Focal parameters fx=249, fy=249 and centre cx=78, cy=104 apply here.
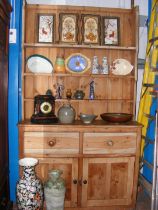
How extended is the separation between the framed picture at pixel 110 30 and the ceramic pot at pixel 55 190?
1514 millimetres

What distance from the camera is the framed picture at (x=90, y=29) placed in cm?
277

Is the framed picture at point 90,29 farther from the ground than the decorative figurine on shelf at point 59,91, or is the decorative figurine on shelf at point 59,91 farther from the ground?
the framed picture at point 90,29

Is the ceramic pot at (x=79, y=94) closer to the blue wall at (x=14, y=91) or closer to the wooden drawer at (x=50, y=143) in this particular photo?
the wooden drawer at (x=50, y=143)

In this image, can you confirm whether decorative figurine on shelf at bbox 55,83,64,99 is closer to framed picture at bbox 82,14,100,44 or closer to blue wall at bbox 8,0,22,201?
blue wall at bbox 8,0,22,201

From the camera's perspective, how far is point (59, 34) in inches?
108

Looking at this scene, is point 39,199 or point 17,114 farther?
point 17,114

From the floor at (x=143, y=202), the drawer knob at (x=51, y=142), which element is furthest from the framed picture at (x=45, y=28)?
the floor at (x=143, y=202)

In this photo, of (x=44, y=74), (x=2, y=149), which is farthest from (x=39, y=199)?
(x=44, y=74)

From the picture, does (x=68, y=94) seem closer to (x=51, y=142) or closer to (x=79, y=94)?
(x=79, y=94)

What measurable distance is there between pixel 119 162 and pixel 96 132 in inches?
15.4

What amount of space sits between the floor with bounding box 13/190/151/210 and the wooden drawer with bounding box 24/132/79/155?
2.37ft

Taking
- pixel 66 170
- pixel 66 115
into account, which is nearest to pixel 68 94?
pixel 66 115

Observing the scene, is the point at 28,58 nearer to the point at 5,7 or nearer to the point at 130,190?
the point at 5,7

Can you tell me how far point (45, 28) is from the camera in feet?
9.01
